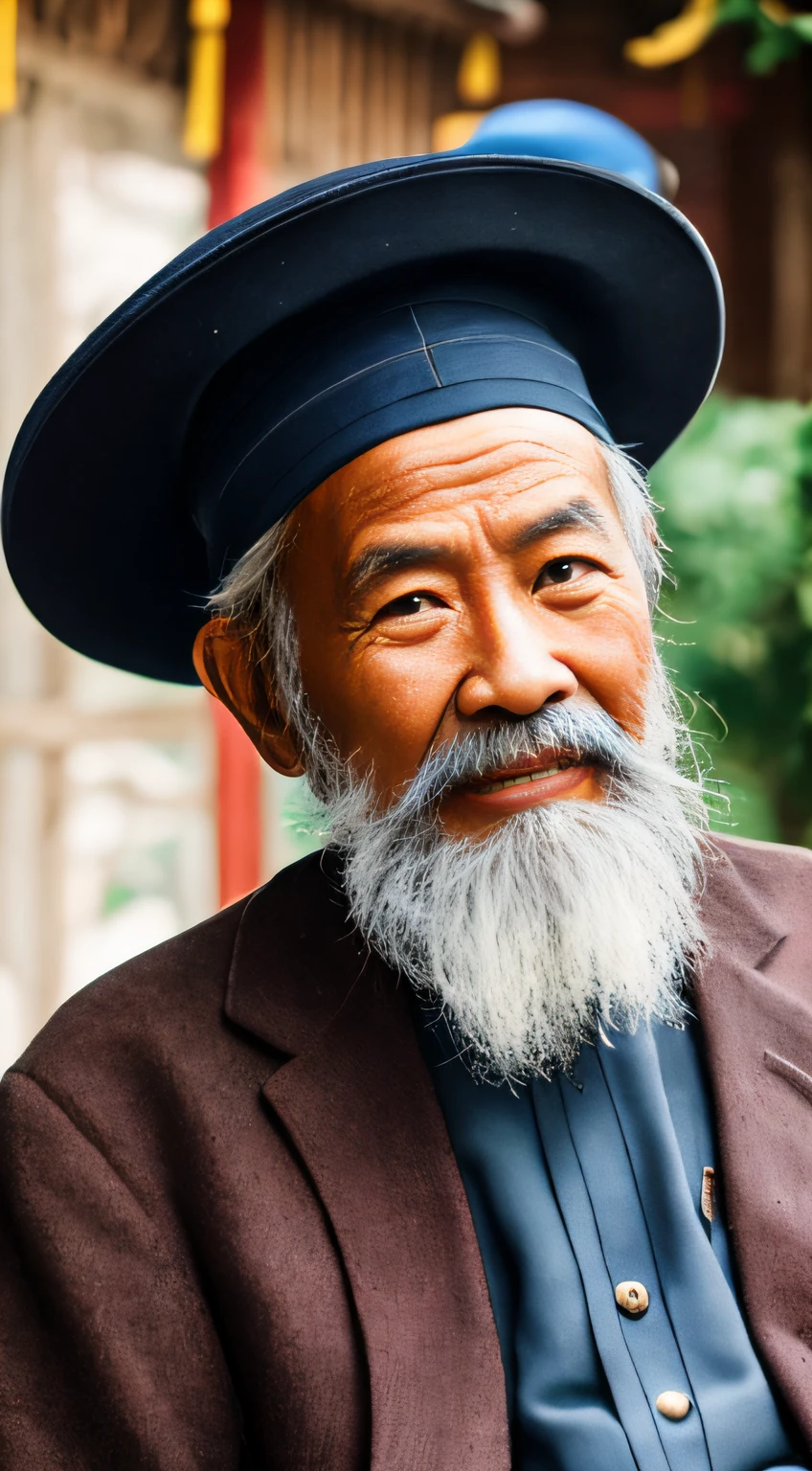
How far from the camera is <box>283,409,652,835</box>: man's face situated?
1.84 m

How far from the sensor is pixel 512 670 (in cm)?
Result: 179

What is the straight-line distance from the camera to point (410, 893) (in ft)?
6.24

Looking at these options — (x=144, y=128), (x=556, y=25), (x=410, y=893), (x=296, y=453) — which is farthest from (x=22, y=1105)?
(x=556, y=25)

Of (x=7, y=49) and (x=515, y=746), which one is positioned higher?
(x=7, y=49)

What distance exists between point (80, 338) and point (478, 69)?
1.86 m

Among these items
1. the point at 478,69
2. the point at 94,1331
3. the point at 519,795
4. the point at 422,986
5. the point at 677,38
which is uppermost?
the point at 478,69

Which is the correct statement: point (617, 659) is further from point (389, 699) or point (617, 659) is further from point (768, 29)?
point (768, 29)

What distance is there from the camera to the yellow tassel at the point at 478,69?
5.17m

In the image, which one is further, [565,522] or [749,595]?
[749,595]

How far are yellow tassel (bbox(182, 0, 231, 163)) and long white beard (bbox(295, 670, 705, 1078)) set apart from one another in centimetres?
354

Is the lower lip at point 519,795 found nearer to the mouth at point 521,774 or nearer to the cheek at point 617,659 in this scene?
the mouth at point 521,774

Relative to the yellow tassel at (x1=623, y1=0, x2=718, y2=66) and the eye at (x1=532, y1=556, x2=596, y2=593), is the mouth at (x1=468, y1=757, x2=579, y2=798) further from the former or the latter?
the yellow tassel at (x1=623, y1=0, x2=718, y2=66)

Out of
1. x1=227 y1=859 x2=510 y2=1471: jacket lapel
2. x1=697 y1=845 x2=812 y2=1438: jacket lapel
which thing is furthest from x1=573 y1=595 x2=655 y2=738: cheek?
x1=227 y1=859 x2=510 y2=1471: jacket lapel

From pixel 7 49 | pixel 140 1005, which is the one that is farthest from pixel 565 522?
pixel 7 49
